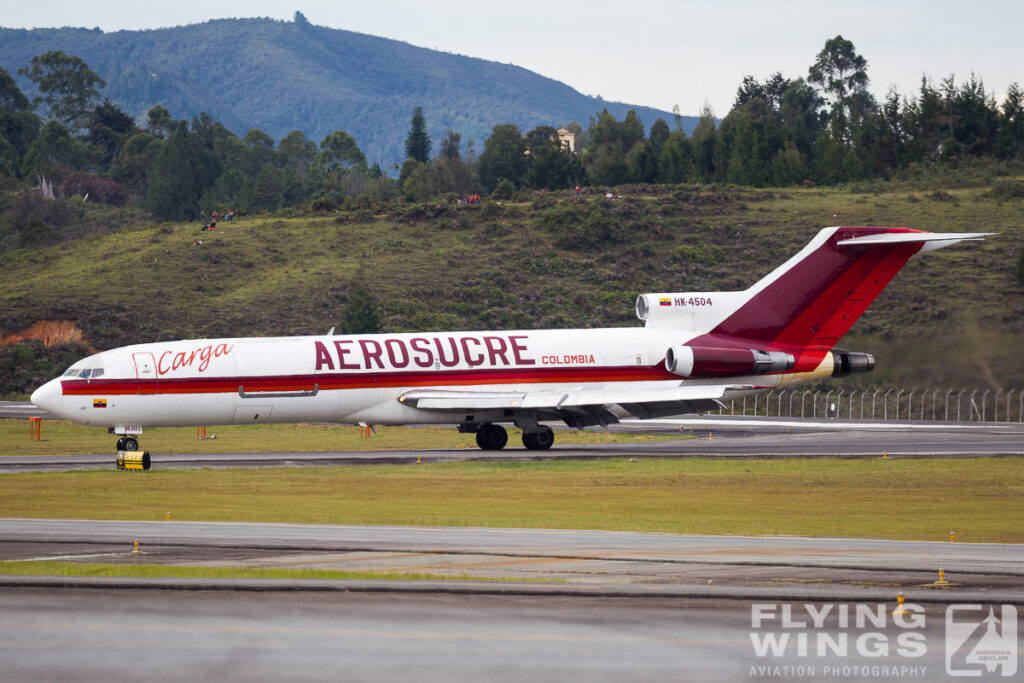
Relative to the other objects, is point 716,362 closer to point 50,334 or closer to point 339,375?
point 339,375

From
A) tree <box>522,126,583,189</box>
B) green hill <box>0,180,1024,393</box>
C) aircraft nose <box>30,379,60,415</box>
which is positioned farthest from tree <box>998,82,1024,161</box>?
aircraft nose <box>30,379,60,415</box>

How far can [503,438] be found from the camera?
42.0 metres

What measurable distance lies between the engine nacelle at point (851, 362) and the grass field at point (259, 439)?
305 inches

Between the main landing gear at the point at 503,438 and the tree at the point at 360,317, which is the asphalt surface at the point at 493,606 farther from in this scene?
the tree at the point at 360,317

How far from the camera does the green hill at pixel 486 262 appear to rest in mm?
84375

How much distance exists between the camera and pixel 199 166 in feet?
516

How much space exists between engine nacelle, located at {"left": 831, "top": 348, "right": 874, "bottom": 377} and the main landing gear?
10.6 metres

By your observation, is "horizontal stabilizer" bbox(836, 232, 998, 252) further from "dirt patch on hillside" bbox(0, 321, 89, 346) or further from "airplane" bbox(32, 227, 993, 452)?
"dirt patch on hillside" bbox(0, 321, 89, 346)

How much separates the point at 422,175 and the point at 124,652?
141 m

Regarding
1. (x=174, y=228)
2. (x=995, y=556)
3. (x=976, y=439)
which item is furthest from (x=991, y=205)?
(x=995, y=556)

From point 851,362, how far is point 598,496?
19.5 meters

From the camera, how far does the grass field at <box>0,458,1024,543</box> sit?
73.2 feet

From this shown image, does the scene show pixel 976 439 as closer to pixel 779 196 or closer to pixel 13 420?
pixel 13 420

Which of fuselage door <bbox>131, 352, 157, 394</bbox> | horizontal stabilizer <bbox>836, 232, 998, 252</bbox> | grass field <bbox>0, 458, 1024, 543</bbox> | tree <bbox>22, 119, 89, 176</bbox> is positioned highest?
tree <bbox>22, 119, 89, 176</bbox>
